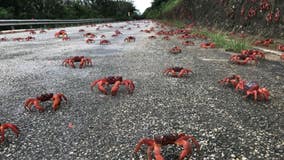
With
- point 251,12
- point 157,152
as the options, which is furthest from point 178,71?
point 251,12

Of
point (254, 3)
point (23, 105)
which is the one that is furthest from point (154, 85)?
point (254, 3)

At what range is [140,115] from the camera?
381cm

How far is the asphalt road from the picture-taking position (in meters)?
2.92

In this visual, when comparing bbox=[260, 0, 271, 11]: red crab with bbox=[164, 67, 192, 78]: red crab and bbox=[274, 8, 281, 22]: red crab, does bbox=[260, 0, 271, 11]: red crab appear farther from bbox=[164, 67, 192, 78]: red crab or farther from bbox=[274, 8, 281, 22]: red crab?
bbox=[164, 67, 192, 78]: red crab

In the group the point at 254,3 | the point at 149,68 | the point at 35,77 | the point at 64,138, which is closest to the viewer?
the point at 64,138

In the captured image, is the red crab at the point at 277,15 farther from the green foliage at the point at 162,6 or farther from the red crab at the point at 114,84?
the green foliage at the point at 162,6

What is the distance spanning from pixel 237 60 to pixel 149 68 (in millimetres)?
1945

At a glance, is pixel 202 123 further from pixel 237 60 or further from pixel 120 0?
pixel 120 0

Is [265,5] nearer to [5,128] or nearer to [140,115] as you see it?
[140,115]

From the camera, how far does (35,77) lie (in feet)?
19.4

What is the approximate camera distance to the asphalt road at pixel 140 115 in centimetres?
292

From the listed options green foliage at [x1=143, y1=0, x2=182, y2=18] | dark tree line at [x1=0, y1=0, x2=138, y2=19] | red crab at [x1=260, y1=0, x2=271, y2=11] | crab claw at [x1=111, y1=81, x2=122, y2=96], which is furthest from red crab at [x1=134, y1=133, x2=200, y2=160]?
green foliage at [x1=143, y1=0, x2=182, y2=18]

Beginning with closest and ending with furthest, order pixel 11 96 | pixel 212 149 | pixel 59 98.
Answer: pixel 212 149 → pixel 59 98 → pixel 11 96

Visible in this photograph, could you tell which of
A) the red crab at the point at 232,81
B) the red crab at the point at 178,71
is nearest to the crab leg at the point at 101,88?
the red crab at the point at 178,71
